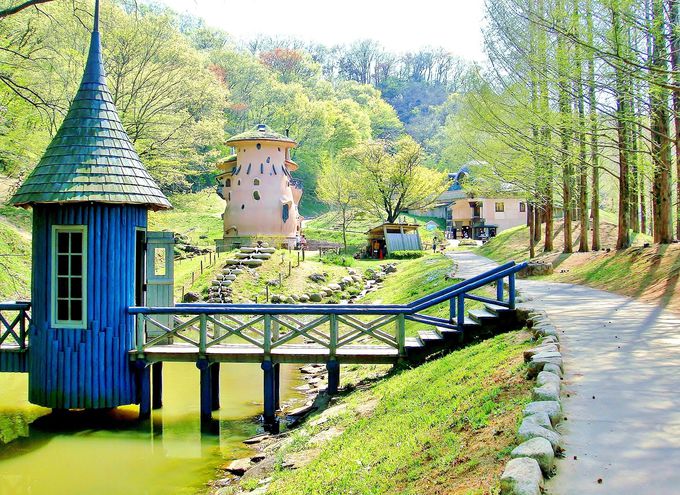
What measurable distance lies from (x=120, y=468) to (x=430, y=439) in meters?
5.53

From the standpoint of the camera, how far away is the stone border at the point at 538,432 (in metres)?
4.14

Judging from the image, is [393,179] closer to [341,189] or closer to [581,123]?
[341,189]

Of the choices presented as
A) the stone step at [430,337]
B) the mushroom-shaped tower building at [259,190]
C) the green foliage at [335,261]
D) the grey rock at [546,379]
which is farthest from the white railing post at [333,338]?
the mushroom-shaped tower building at [259,190]

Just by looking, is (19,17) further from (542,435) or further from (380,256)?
(380,256)

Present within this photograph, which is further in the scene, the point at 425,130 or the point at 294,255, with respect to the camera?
the point at 425,130

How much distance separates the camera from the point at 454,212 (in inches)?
2694

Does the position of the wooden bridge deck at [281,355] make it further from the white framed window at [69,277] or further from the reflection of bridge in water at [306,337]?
the white framed window at [69,277]

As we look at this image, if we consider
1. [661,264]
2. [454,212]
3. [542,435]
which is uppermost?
[454,212]

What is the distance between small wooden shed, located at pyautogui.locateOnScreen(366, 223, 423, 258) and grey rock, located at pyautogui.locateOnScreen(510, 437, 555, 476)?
1484 inches

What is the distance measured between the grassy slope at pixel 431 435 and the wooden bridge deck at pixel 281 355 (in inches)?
69.6

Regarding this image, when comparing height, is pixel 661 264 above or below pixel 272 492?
above

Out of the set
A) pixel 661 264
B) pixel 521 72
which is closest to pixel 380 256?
pixel 521 72

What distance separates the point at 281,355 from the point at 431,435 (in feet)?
19.1

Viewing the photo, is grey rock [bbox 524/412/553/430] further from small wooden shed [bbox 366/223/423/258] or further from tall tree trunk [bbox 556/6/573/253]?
small wooden shed [bbox 366/223/423/258]
